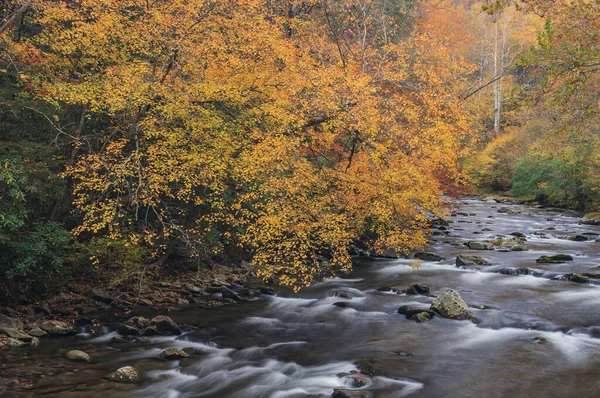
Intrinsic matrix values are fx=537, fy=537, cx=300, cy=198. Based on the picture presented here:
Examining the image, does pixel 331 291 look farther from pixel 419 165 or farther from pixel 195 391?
pixel 195 391

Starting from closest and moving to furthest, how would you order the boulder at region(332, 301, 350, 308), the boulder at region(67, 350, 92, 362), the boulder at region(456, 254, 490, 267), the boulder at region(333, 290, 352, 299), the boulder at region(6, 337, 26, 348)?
the boulder at region(67, 350, 92, 362), the boulder at region(6, 337, 26, 348), the boulder at region(332, 301, 350, 308), the boulder at region(333, 290, 352, 299), the boulder at region(456, 254, 490, 267)

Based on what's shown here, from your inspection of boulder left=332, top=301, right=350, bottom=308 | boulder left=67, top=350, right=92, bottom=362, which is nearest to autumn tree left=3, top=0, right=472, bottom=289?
boulder left=332, top=301, right=350, bottom=308

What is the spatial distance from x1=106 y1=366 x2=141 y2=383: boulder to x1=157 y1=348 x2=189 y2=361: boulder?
1.01 metres

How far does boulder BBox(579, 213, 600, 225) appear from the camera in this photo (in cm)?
2877

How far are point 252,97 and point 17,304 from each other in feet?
26.3

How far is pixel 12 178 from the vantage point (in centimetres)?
1049

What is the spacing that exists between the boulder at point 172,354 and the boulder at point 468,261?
12.0 m

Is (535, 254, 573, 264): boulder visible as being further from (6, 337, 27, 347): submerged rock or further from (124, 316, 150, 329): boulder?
(6, 337, 27, 347): submerged rock

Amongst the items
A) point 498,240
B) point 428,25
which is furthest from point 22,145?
point 428,25

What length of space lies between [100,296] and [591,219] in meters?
26.1

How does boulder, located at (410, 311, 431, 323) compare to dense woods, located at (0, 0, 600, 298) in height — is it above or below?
below

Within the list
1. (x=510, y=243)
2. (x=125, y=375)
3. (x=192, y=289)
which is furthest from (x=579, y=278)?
(x=125, y=375)

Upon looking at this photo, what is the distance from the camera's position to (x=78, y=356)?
1052 cm

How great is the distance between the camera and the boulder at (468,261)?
19781 millimetres
